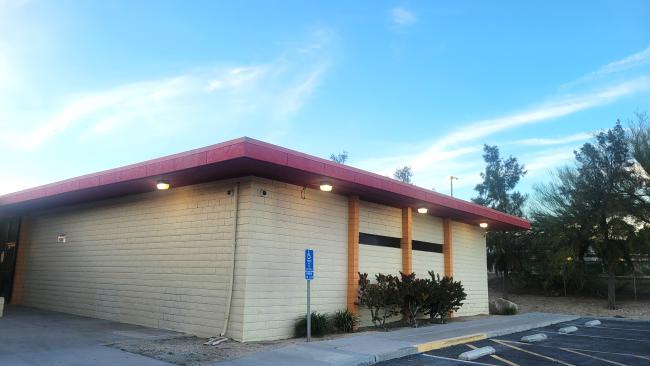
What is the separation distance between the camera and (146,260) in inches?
543

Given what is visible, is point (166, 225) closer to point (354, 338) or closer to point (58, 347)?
point (58, 347)

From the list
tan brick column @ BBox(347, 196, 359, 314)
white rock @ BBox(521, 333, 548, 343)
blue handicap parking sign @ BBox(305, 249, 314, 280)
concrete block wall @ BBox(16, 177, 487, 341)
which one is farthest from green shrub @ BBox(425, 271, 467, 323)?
blue handicap parking sign @ BBox(305, 249, 314, 280)

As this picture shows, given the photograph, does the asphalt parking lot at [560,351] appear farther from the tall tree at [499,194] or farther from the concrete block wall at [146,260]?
the tall tree at [499,194]

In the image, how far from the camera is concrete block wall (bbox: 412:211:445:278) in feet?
55.9

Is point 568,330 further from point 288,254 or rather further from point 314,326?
point 288,254

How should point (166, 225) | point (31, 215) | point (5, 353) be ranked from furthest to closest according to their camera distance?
1. point (31, 215)
2. point (166, 225)
3. point (5, 353)

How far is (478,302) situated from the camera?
2020 cm

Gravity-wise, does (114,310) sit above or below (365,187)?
below

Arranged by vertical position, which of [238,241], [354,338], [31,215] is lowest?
[354,338]

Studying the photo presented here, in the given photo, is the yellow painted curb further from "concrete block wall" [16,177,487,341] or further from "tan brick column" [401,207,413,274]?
"tan brick column" [401,207,413,274]

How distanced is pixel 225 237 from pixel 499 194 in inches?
973

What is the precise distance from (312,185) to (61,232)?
391 inches

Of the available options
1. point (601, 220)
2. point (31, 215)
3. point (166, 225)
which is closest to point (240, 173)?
point (166, 225)

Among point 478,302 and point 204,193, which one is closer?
point 204,193
